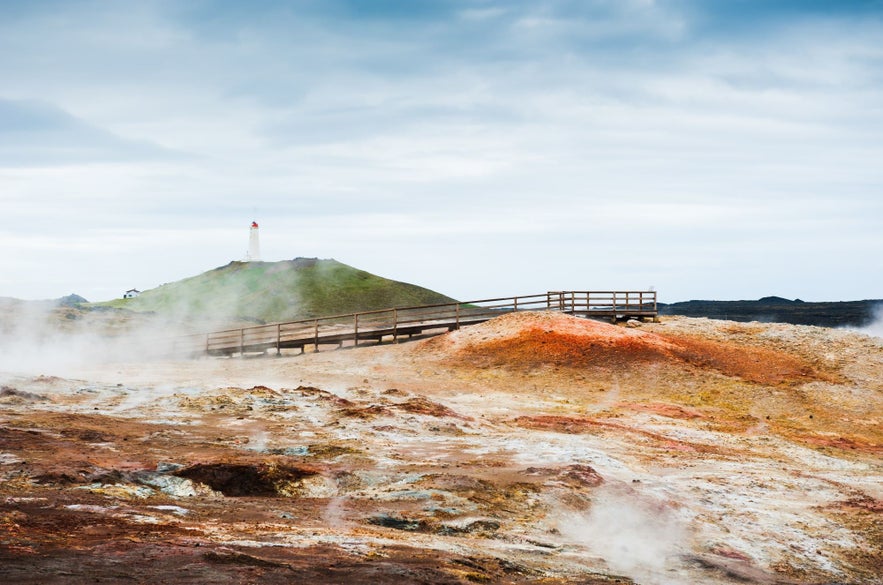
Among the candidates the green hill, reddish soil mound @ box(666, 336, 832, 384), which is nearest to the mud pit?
reddish soil mound @ box(666, 336, 832, 384)

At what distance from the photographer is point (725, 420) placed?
84.4 ft

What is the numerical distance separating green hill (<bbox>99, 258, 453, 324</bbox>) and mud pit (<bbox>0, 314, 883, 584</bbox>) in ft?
139

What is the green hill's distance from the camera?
73.2 metres

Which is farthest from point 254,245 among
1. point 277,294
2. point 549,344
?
point 549,344

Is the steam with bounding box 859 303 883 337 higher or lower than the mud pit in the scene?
higher

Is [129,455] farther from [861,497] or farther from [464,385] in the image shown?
[464,385]

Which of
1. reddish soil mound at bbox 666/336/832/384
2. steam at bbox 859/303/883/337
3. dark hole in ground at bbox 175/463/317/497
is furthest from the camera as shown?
steam at bbox 859/303/883/337

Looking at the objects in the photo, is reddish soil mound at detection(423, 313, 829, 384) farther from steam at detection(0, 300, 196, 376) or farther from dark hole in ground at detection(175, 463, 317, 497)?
dark hole in ground at detection(175, 463, 317, 497)

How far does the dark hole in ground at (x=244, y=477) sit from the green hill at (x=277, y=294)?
55.5 meters

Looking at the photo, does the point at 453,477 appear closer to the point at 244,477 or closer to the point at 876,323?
the point at 244,477

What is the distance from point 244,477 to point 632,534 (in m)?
6.24

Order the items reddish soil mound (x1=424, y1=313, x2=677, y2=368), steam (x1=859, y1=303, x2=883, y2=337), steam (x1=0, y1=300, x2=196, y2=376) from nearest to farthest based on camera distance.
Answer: reddish soil mound (x1=424, y1=313, x2=677, y2=368), steam (x1=0, y1=300, x2=196, y2=376), steam (x1=859, y1=303, x2=883, y2=337)

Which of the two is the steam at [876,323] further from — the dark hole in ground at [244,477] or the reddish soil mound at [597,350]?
the dark hole in ground at [244,477]

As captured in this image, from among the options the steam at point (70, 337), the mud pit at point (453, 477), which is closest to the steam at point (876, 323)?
the mud pit at point (453, 477)
